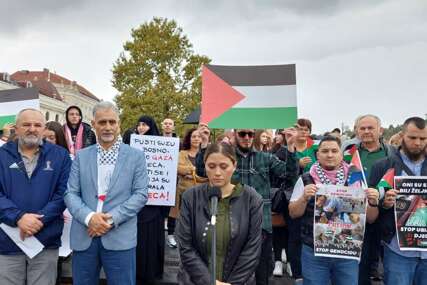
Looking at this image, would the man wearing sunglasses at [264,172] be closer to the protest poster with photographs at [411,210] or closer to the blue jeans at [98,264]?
the protest poster with photographs at [411,210]

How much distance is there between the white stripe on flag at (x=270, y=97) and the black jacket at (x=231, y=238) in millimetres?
1544

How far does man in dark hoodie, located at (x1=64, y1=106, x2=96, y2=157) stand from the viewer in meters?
5.89

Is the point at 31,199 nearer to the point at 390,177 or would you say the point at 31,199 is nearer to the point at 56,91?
the point at 390,177

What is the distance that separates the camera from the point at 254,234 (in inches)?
120

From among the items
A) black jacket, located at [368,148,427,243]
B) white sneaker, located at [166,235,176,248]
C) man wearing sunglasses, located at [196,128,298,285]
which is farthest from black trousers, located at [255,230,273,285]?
white sneaker, located at [166,235,176,248]

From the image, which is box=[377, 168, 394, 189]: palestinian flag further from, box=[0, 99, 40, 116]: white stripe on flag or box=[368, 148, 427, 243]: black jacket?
box=[0, 99, 40, 116]: white stripe on flag

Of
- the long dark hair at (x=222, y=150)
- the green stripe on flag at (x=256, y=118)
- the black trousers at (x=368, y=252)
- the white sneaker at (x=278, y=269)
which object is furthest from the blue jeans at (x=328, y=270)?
the white sneaker at (x=278, y=269)

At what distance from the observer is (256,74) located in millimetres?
4492

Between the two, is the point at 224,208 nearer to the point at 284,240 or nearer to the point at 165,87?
the point at 284,240

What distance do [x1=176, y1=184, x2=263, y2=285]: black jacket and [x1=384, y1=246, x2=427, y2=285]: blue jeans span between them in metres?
1.37

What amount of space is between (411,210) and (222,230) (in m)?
1.80

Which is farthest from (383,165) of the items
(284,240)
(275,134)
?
(275,134)

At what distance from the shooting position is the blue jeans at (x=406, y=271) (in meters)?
3.45

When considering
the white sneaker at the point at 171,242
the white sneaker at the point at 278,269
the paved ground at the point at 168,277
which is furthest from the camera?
the white sneaker at the point at 171,242
